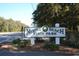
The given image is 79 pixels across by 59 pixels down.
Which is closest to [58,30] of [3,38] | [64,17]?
[64,17]

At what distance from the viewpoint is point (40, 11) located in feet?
39.0

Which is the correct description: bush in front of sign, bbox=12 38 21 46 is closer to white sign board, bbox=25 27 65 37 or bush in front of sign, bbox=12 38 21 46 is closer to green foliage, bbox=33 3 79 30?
white sign board, bbox=25 27 65 37

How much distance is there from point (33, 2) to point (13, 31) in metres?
0.63

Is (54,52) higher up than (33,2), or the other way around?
(33,2)

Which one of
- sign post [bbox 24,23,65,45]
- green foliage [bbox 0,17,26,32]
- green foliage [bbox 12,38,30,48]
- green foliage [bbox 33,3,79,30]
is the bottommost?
green foliage [bbox 12,38,30,48]

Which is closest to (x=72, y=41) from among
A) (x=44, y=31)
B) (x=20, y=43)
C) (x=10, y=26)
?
(x=44, y=31)

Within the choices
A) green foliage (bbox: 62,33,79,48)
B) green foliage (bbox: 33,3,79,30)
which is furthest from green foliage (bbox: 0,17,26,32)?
green foliage (bbox: 62,33,79,48)

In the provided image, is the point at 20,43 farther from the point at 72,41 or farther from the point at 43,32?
the point at 72,41

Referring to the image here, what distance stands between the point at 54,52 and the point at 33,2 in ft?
3.19

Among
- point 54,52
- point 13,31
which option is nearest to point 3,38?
point 13,31

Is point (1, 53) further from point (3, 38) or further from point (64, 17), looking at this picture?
point (64, 17)

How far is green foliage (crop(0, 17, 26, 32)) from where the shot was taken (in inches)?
464

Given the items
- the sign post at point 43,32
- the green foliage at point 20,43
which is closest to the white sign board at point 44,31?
the sign post at point 43,32

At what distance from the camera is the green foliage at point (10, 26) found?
1180cm
